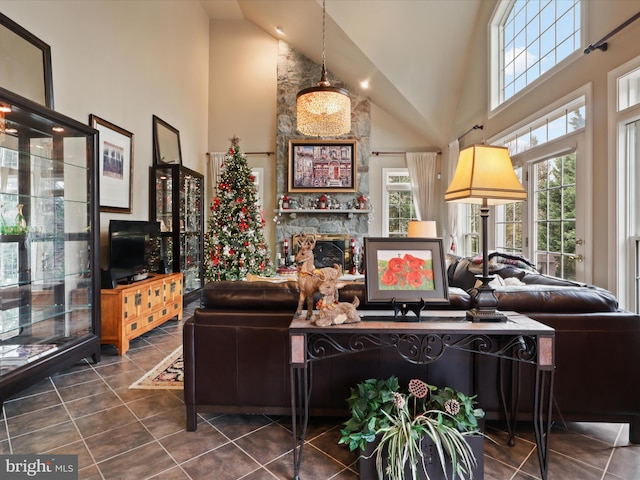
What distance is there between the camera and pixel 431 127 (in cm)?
621

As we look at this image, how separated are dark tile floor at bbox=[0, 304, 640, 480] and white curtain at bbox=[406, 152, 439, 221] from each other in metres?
5.00

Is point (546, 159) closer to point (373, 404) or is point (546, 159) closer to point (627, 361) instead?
point (627, 361)

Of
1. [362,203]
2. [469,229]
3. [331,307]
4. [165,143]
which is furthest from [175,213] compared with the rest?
[469,229]

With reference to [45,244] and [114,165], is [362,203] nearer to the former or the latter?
[114,165]

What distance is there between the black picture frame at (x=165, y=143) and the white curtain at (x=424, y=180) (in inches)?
168

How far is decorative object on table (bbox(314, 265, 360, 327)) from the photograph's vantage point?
1595 mm

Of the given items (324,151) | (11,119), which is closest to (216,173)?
(324,151)

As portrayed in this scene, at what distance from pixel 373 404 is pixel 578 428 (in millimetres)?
1387

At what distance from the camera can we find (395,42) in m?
5.10

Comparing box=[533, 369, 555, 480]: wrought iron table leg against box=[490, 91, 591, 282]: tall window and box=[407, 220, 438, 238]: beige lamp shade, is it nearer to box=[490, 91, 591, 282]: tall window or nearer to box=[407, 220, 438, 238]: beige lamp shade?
box=[490, 91, 591, 282]: tall window

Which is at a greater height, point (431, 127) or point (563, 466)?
point (431, 127)

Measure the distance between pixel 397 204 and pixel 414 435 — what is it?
19.2ft

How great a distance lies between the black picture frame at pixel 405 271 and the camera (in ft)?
5.56

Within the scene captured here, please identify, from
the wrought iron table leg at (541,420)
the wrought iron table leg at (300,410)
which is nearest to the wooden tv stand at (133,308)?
the wrought iron table leg at (300,410)
